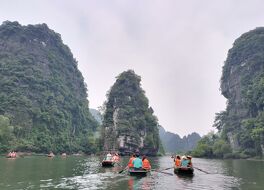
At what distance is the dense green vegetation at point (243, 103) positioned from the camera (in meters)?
78.7

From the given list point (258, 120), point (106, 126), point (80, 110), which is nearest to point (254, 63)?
point (258, 120)

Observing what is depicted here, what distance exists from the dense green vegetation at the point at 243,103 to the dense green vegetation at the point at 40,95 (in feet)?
130

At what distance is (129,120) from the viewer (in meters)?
93.2

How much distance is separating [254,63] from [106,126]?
1926 inches

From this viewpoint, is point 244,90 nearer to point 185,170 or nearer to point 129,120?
point 129,120

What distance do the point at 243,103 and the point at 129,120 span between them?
110 ft

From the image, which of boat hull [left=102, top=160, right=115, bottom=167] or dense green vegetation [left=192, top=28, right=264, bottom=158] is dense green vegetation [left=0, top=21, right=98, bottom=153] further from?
dense green vegetation [left=192, top=28, right=264, bottom=158]

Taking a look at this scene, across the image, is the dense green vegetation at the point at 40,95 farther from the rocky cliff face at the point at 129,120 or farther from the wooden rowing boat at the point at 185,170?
the wooden rowing boat at the point at 185,170

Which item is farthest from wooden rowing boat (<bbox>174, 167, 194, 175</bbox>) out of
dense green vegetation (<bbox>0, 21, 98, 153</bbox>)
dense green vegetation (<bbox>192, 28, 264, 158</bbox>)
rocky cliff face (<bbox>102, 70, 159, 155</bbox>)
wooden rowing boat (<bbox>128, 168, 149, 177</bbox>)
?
rocky cliff face (<bbox>102, 70, 159, 155</bbox>)

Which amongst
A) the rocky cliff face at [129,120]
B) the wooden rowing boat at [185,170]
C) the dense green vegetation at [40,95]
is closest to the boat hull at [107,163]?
the wooden rowing boat at [185,170]

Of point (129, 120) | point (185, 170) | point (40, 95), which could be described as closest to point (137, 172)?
point (185, 170)

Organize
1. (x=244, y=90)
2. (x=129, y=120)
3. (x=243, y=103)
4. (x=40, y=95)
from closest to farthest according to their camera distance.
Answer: (x=243, y=103) < (x=244, y=90) < (x=129, y=120) < (x=40, y=95)

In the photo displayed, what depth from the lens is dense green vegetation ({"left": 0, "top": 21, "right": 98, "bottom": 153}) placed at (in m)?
83.1

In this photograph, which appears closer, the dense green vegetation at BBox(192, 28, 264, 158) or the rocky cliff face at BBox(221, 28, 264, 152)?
the dense green vegetation at BBox(192, 28, 264, 158)
